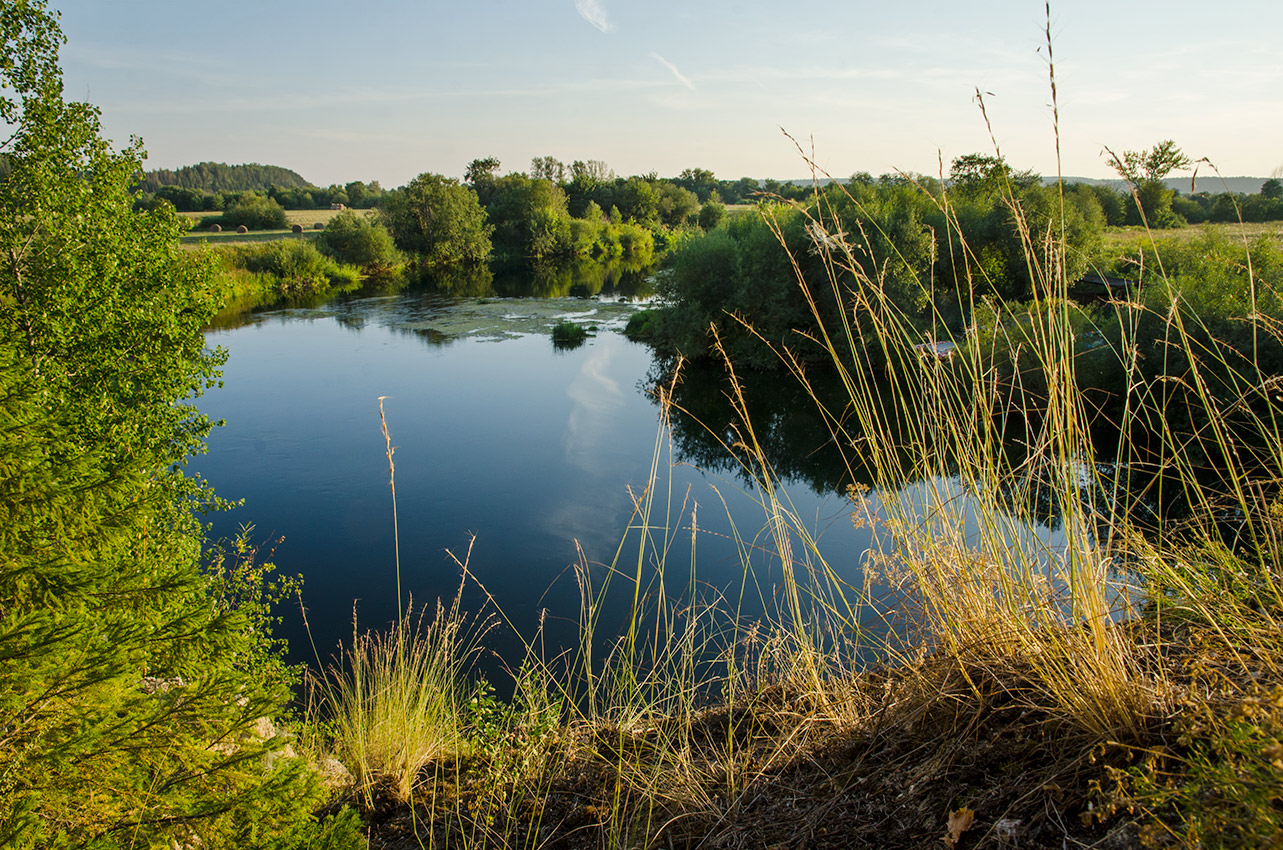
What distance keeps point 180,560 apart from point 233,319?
1906cm

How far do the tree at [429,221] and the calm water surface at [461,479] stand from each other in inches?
752

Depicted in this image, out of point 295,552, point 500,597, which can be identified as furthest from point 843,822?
point 295,552

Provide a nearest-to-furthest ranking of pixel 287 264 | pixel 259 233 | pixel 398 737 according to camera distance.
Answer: pixel 398 737 < pixel 287 264 < pixel 259 233

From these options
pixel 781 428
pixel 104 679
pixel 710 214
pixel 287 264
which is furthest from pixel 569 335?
pixel 710 214

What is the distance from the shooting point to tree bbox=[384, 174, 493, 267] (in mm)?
35938

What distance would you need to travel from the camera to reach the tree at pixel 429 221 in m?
35.9

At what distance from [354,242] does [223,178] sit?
212 feet

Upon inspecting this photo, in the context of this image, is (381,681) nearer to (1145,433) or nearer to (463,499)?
(463,499)

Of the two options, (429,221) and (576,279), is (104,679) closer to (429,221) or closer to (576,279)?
(576,279)

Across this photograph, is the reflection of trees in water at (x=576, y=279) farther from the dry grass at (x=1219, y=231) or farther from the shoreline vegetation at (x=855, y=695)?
the shoreline vegetation at (x=855, y=695)

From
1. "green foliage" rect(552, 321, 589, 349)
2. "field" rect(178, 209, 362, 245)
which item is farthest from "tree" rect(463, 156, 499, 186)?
"green foliage" rect(552, 321, 589, 349)

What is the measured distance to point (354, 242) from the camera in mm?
31391

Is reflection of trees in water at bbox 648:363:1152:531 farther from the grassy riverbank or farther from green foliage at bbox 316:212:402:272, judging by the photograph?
green foliage at bbox 316:212:402:272

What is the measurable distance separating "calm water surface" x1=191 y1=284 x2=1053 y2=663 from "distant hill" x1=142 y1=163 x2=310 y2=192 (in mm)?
66355
